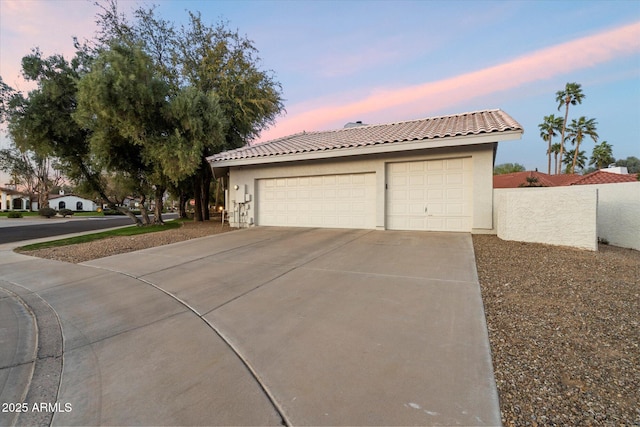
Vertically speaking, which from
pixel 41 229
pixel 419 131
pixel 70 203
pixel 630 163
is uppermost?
pixel 630 163

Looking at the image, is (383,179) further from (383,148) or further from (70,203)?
(70,203)

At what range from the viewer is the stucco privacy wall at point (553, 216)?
6297mm

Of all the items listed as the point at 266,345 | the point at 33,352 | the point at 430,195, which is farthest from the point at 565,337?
the point at 430,195

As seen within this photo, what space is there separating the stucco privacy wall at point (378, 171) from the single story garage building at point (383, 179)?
0.09 ft

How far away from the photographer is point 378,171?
10055 millimetres

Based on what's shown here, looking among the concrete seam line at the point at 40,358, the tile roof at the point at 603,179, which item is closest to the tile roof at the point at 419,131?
the concrete seam line at the point at 40,358

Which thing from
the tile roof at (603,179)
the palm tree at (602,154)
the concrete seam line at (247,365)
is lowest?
the concrete seam line at (247,365)

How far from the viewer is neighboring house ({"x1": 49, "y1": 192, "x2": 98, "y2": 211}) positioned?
54.4 metres

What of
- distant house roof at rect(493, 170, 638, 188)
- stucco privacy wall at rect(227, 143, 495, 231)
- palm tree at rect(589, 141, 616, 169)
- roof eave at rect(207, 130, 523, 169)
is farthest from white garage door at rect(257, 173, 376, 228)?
palm tree at rect(589, 141, 616, 169)

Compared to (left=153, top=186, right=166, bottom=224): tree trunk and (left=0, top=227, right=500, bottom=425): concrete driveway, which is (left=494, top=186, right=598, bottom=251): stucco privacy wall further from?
(left=153, top=186, right=166, bottom=224): tree trunk

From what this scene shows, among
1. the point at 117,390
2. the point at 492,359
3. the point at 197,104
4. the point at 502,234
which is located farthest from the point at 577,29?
the point at 117,390

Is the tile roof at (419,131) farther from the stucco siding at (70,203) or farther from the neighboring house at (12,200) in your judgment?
the neighboring house at (12,200)

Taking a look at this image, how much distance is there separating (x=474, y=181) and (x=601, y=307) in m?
5.87

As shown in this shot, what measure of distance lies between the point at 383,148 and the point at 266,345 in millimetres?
7755
